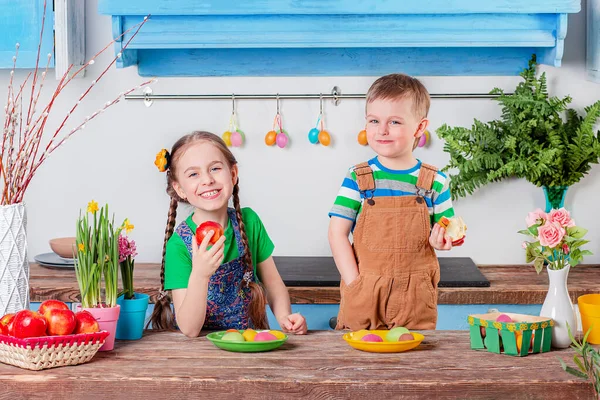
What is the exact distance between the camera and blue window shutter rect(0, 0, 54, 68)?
9.39 ft

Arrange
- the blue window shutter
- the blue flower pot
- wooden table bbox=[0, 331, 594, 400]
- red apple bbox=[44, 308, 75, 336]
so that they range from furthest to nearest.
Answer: the blue window shutter
the blue flower pot
red apple bbox=[44, 308, 75, 336]
wooden table bbox=[0, 331, 594, 400]

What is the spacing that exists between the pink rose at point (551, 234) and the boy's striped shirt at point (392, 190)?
48 centimetres

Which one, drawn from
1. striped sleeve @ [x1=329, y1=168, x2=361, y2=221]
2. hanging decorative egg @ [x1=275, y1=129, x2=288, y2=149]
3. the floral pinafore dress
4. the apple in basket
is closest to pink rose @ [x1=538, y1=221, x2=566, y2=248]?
striped sleeve @ [x1=329, y1=168, x2=361, y2=221]

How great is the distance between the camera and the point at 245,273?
206 cm

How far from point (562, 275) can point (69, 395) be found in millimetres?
1040

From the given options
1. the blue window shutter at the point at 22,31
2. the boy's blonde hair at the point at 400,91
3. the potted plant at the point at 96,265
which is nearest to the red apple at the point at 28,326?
the potted plant at the point at 96,265

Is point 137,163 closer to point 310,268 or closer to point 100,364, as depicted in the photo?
point 310,268

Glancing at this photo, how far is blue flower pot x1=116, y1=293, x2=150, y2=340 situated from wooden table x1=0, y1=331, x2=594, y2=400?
17cm

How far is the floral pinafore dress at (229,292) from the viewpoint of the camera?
6.59ft

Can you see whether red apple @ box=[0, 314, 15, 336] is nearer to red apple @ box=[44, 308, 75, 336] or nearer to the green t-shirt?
red apple @ box=[44, 308, 75, 336]

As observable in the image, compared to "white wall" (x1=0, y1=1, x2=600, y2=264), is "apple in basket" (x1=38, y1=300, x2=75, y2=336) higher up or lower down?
lower down

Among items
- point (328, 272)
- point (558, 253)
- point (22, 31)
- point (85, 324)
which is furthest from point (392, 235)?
point (22, 31)

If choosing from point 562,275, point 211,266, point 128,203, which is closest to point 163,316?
point 211,266

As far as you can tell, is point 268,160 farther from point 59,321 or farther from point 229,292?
point 59,321
